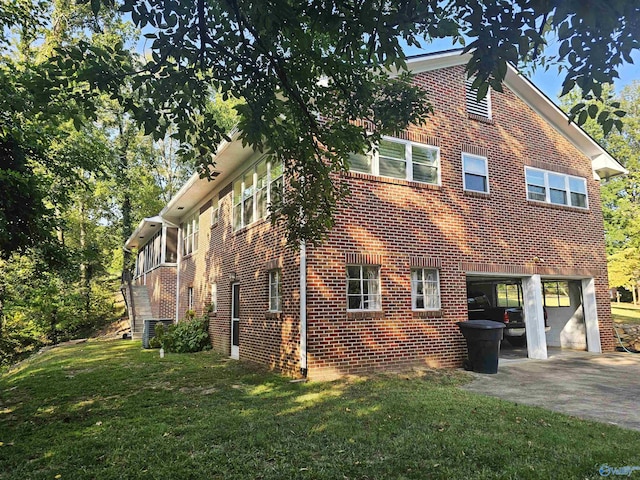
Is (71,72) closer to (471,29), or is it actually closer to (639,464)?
(471,29)

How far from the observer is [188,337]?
14.7m

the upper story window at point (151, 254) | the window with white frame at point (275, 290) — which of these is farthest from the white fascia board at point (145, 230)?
the window with white frame at point (275, 290)

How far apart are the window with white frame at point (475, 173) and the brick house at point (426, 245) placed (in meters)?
0.04

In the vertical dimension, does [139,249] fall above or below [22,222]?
above

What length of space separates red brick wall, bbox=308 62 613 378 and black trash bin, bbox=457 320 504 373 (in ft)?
2.28

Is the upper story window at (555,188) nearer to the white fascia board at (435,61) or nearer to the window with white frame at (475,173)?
the window with white frame at (475,173)

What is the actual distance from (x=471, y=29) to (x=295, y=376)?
283 inches

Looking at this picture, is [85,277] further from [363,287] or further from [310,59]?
[310,59]

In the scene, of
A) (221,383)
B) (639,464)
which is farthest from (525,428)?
(221,383)

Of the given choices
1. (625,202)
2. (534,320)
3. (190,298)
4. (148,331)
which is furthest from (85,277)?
(625,202)

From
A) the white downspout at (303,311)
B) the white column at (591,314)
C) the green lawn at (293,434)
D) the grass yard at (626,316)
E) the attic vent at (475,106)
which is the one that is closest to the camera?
the green lawn at (293,434)

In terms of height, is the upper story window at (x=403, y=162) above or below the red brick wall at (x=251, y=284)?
above

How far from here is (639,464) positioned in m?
4.05

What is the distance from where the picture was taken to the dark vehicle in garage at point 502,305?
1349cm
